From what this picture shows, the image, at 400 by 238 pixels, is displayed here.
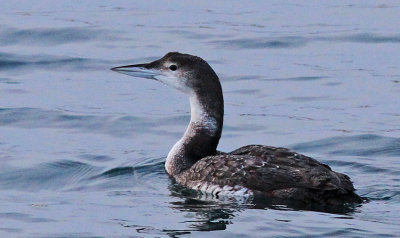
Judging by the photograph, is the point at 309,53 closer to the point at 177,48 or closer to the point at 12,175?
the point at 177,48

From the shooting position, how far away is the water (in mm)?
9438

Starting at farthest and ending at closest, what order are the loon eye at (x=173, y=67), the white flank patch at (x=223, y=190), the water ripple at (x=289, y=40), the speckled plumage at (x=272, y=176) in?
the water ripple at (x=289, y=40)
the loon eye at (x=173, y=67)
the white flank patch at (x=223, y=190)
the speckled plumage at (x=272, y=176)

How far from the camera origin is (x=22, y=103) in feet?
45.5

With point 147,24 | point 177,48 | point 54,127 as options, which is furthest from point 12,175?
point 147,24

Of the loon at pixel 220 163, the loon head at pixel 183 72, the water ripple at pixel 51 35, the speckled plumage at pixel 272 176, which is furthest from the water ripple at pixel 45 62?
the speckled plumage at pixel 272 176

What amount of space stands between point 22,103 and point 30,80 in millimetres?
1248

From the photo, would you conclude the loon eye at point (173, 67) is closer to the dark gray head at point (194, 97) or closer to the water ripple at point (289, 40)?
the dark gray head at point (194, 97)

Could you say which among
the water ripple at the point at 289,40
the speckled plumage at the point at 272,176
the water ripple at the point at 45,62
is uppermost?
the water ripple at the point at 289,40

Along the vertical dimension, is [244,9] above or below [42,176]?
above

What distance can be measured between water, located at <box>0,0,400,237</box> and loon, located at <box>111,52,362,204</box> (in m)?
0.15

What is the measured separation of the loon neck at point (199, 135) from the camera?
1091 cm

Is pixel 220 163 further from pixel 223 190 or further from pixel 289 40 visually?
pixel 289 40

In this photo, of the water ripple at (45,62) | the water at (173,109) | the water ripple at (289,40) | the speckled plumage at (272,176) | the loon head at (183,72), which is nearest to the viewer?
the water at (173,109)

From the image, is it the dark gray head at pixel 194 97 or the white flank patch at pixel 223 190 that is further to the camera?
the dark gray head at pixel 194 97
